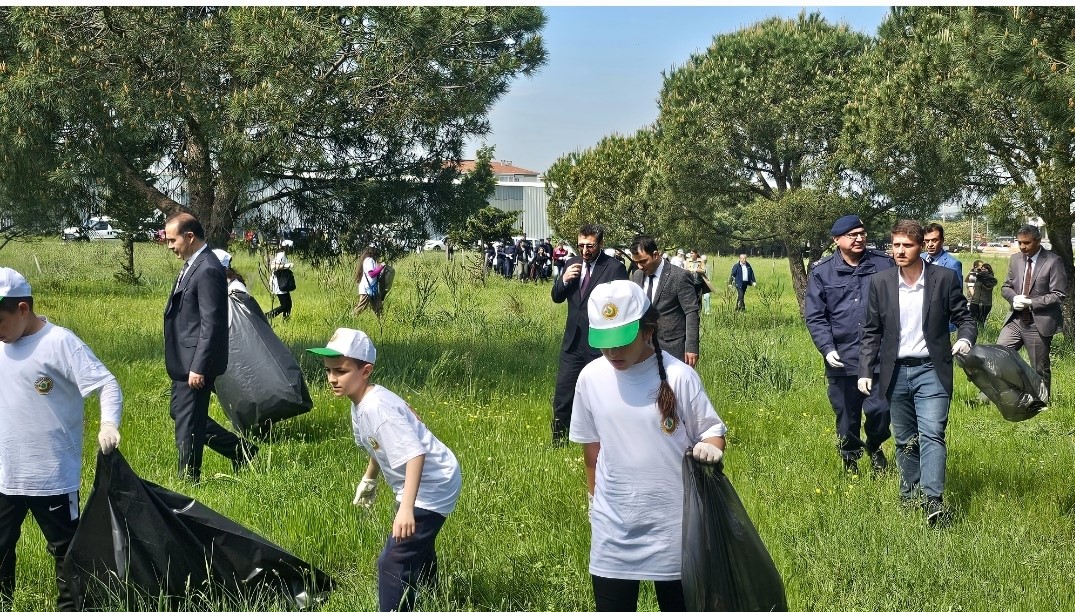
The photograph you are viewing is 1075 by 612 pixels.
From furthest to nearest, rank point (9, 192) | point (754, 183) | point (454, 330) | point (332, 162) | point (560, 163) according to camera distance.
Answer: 1. point (560, 163)
2. point (754, 183)
3. point (454, 330)
4. point (332, 162)
5. point (9, 192)

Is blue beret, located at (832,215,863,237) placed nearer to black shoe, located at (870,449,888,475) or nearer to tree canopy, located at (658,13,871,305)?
black shoe, located at (870,449,888,475)

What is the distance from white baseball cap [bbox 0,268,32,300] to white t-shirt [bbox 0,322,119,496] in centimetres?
17

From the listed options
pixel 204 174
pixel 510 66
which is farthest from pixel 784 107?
pixel 204 174

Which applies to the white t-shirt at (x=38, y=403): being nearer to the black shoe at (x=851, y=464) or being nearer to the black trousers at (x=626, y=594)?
the black trousers at (x=626, y=594)

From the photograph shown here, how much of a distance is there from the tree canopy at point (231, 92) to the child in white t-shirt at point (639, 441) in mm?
6353

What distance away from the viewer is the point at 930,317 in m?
5.48

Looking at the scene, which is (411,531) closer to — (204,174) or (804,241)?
(204,174)

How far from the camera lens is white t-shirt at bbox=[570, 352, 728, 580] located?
10.5 feet

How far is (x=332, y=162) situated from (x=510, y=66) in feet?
6.79

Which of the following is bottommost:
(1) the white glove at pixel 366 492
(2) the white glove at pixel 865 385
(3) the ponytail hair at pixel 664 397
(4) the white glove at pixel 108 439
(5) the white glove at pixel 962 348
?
(1) the white glove at pixel 366 492

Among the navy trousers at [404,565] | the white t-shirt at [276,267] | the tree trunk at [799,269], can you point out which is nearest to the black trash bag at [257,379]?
the navy trousers at [404,565]

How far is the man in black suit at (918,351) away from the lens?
5.46 meters

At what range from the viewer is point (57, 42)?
8828 millimetres

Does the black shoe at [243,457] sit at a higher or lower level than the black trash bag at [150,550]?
lower
